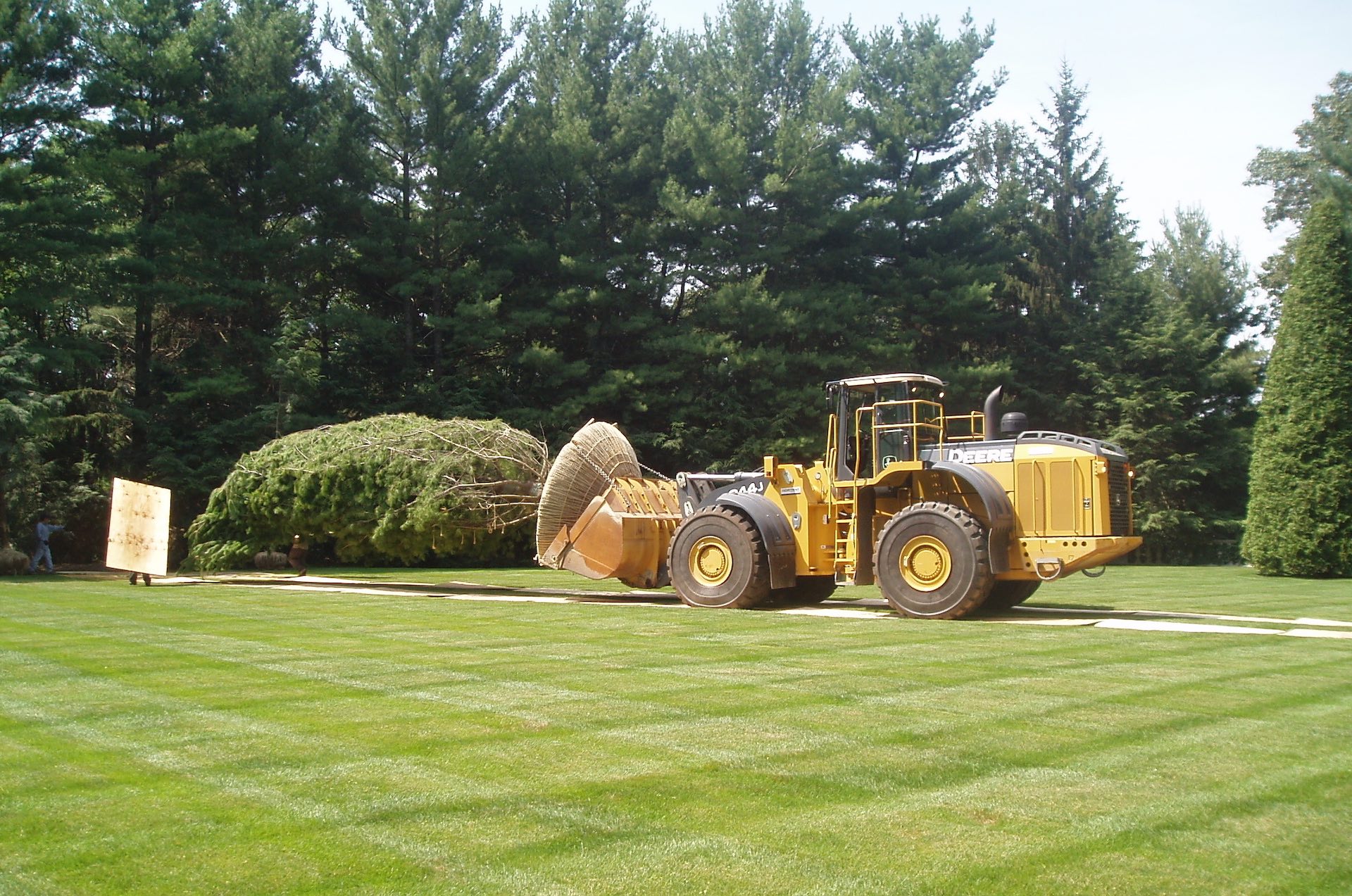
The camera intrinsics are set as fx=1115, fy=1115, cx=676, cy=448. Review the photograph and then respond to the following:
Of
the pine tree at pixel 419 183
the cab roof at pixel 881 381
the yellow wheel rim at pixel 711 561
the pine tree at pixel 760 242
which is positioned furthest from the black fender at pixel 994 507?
the pine tree at pixel 419 183

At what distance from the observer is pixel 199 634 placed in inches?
444

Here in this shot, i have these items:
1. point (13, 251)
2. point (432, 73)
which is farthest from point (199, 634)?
point (432, 73)

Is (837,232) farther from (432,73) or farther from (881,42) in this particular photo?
(432,73)

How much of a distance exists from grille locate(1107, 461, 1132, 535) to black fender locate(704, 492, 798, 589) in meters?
4.05

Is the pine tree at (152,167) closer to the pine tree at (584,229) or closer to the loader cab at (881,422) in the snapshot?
the pine tree at (584,229)

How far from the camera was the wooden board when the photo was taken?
64.8ft

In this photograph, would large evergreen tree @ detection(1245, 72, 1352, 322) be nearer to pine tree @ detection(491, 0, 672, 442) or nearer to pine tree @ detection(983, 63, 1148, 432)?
pine tree @ detection(983, 63, 1148, 432)

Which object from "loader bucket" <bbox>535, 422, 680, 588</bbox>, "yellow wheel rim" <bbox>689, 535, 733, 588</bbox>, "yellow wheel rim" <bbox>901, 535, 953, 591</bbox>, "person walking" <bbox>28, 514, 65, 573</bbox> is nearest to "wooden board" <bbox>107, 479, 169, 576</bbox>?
"person walking" <bbox>28, 514, 65, 573</bbox>

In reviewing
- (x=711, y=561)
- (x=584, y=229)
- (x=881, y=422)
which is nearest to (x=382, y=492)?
(x=711, y=561)

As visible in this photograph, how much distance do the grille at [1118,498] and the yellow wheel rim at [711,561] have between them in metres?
4.91

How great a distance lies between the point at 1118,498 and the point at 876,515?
9.96 ft

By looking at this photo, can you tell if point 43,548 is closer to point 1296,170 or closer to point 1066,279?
point 1066,279

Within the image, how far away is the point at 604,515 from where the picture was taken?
16641 mm

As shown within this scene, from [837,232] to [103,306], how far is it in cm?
2348
